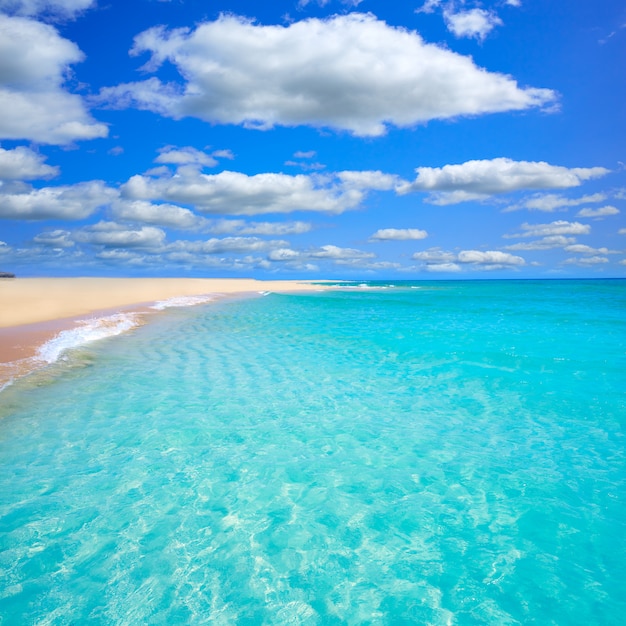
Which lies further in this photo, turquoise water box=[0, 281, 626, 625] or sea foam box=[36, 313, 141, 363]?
sea foam box=[36, 313, 141, 363]

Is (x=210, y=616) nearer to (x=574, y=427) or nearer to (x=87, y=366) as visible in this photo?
(x=574, y=427)

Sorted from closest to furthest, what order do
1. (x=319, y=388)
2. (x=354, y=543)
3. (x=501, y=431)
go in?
(x=354, y=543) < (x=501, y=431) < (x=319, y=388)

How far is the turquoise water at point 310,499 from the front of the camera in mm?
4523

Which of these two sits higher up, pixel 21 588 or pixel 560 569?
pixel 21 588

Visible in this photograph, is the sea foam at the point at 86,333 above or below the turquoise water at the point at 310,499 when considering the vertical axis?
above

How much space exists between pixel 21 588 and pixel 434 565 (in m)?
4.47

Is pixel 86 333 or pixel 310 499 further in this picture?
pixel 86 333

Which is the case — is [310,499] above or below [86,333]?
below

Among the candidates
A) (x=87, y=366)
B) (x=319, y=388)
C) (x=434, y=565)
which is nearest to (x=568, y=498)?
(x=434, y=565)

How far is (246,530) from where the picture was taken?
5.67 meters

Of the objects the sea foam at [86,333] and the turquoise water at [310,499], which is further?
the sea foam at [86,333]

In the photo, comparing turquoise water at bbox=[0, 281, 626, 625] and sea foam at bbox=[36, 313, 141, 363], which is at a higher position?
sea foam at bbox=[36, 313, 141, 363]

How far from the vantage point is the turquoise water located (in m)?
4.52

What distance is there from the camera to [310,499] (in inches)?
253
